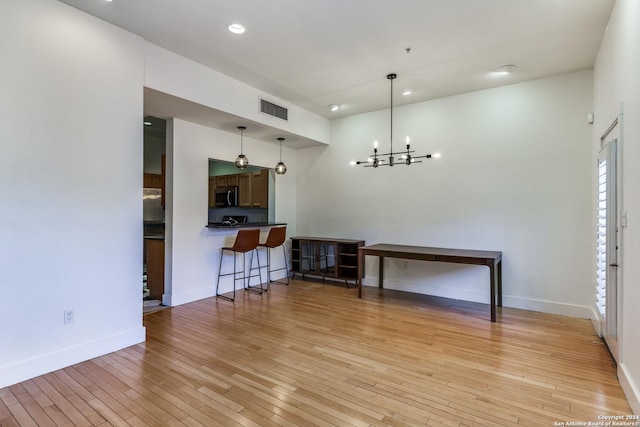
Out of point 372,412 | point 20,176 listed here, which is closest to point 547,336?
point 372,412

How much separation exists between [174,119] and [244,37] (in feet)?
5.97

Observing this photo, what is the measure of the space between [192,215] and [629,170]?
185 inches

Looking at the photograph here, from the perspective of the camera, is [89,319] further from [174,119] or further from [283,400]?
[174,119]

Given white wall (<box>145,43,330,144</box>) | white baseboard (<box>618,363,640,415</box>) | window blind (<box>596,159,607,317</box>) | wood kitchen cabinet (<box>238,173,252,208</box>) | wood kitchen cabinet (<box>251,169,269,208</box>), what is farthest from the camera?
wood kitchen cabinet (<box>238,173,252,208</box>)

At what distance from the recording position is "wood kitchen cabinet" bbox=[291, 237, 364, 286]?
553 cm

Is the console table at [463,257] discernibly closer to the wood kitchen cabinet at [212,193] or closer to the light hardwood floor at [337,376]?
the light hardwood floor at [337,376]

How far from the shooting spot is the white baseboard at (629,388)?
1.97 meters

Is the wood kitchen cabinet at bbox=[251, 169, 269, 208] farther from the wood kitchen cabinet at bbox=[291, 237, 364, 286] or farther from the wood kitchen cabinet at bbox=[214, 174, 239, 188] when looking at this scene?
the wood kitchen cabinet at bbox=[291, 237, 364, 286]

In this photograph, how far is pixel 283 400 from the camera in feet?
7.23

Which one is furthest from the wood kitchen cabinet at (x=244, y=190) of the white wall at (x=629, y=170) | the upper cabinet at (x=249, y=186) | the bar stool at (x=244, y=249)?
the white wall at (x=629, y=170)

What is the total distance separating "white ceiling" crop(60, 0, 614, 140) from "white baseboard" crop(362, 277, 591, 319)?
9.51ft

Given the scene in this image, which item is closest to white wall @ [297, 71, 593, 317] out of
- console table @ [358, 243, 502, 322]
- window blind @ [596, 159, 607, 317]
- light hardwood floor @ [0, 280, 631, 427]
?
console table @ [358, 243, 502, 322]

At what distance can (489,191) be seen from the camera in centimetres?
450

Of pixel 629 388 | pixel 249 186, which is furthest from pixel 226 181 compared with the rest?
pixel 629 388
